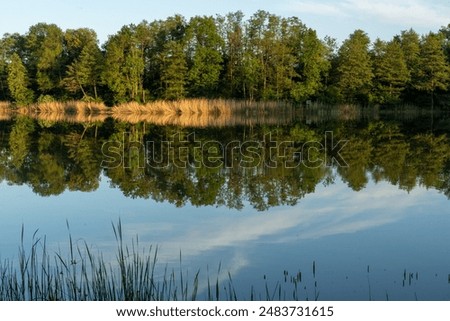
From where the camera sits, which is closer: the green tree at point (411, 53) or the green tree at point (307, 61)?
the green tree at point (307, 61)

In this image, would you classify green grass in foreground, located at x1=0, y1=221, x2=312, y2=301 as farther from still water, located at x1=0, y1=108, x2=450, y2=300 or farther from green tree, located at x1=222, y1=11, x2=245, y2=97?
green tree, located at x1=222, y1=11, x2=245, y2=97

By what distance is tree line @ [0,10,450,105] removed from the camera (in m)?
42.4

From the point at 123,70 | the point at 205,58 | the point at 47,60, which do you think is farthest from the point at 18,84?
the point at 205,58

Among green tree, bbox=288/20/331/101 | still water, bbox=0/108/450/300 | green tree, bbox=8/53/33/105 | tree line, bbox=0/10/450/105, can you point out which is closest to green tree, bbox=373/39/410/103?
tree line, bbox=0/10/450/105

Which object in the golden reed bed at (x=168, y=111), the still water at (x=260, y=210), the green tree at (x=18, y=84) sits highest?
the green tree at (x=18, y=84)

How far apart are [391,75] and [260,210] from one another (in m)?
39.1

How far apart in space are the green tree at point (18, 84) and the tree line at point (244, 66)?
8cm

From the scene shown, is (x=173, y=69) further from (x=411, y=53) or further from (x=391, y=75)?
(x=411, y=53)

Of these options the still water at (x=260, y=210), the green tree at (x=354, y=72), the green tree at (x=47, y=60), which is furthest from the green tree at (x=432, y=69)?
the green tree at (x=47, y=60)

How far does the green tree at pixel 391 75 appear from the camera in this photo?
43344mm

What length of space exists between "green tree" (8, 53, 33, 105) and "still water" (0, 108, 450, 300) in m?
34.3

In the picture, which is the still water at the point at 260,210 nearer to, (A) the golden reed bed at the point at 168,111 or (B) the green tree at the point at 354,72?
(A) the golden reed bed at the point at 168,111

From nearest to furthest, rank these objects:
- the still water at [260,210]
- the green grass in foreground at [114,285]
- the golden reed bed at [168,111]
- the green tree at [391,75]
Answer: the green grass in foreground at [114,285], the still water at [260,210], the golden reed bed at [168,111], the green tree at [391,75]

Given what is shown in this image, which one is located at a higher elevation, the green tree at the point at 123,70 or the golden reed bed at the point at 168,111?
the green tree at the point at 123,70
